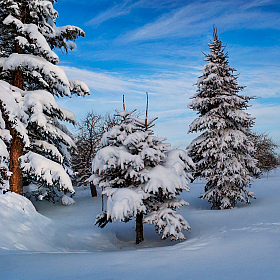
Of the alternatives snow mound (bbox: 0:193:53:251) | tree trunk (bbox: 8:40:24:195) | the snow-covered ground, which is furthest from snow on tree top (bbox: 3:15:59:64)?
the snow-covered ground

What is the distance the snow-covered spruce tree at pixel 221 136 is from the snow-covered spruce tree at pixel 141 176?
5.35 m

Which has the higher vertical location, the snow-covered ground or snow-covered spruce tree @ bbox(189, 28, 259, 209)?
snow-covered spruce tree @ bbox(189, 28, 259, 209)

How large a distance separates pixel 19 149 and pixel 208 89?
10714 millimetres

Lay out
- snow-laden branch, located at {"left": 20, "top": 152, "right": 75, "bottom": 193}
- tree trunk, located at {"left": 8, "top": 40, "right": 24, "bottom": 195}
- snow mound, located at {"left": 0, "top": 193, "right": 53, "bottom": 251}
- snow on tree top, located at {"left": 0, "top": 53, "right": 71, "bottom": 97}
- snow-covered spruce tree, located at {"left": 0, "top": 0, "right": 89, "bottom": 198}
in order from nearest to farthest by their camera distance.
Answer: snow mound, located at {"left": 0, "top": 193, "right": 53, "bottom": 251} → snow-laden branch, located at {"left": 20, "top": 152, "right": 75, "bottom": 193} → snow-covered spruce tree, located at {"left": 0, "top": 0, "right": 89, "bottom": 198} → snow on tree top, located at {"left": 0, "top": 53, "right": 71, "bottom": 97} → tree trunk, located at {"left": 8, "top": 40, "right": 24, "bottom": 195}

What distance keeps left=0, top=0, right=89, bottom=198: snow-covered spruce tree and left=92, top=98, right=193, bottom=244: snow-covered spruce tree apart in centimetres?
320

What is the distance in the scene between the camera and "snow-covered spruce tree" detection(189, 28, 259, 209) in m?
13.2

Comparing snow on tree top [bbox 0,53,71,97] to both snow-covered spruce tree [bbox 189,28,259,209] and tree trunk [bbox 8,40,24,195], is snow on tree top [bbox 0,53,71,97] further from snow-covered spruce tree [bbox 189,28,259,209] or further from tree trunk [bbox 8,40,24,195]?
snow-covered spruce tree [bbox 189,28,259,209]

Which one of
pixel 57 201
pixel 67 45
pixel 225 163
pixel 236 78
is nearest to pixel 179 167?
pixel 225 163

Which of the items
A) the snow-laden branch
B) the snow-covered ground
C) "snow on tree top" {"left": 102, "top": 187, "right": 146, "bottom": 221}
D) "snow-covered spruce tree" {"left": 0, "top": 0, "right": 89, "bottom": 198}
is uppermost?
"snow-covered spruce tree" {"left": 0, "top": 0, "right": 89, "bottom": 198}

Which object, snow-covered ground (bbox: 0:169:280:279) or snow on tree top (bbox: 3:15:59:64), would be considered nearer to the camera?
snow-covered ground (bbox: 0:169:280:279)

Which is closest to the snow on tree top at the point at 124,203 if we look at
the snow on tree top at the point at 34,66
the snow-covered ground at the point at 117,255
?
the snow-covered ground at the point at 117,255

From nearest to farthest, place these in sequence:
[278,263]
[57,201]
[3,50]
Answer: [278,263], [3,50], [57,201]

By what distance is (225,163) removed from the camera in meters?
13.4

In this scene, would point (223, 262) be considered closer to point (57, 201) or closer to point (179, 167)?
point (179, 167)
